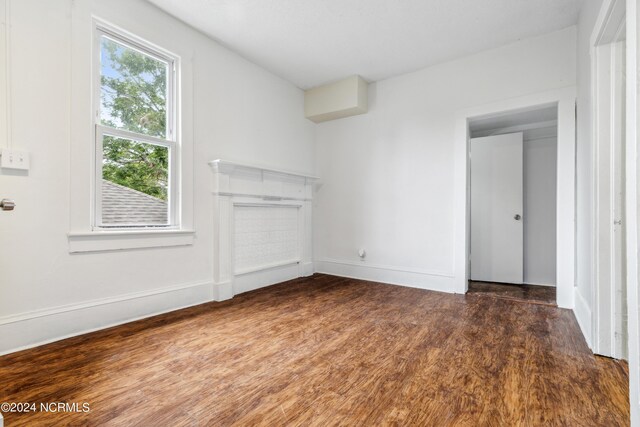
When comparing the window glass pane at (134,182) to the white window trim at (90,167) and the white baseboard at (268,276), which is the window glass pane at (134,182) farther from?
the white baseboard at (268,276)

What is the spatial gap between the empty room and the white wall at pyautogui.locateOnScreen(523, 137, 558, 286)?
27 mm

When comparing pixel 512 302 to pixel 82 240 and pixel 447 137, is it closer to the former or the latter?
pixel 447 137

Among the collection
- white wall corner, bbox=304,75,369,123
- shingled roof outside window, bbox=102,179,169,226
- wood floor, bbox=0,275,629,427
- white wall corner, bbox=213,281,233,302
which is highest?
white wall corner, bbox=304,75,369,123

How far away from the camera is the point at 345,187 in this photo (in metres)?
4.46

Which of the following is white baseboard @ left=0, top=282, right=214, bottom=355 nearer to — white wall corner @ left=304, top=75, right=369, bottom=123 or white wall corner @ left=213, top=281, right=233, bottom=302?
white wall corner @ left=213, top=281, right=233, bottom=302

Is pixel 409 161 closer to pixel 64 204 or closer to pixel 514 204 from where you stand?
pixel 514 204

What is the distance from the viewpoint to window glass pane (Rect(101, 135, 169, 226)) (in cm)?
245

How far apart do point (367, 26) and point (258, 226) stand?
2.48 m

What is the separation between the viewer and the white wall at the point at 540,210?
400cm

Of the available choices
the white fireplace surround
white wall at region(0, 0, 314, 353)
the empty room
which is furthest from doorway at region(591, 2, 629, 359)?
white wall at region(0, 0, 314, 353)

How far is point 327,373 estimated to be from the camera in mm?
1709

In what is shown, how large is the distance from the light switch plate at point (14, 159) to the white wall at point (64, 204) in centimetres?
4

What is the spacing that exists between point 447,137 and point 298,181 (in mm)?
2030

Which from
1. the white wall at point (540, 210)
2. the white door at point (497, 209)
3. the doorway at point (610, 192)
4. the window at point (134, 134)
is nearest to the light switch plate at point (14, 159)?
the window at point (134, 134)
